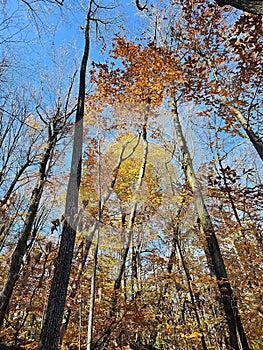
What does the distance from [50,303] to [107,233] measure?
520cm

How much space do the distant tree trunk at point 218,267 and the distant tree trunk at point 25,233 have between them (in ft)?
12.9

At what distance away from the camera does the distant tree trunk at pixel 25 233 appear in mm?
4379

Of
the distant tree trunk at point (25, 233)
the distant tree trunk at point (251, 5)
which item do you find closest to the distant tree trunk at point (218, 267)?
the distant tree trunk at point (25, 233)

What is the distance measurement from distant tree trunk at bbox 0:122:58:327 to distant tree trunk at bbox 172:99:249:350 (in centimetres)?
392

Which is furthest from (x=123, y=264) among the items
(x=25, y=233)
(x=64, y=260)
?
(x=64, y=260)

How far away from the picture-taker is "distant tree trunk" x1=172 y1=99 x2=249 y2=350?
14.6 feet

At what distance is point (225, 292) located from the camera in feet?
16.3

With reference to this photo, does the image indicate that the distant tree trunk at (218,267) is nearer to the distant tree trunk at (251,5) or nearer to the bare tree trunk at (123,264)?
the bare tree trunk at (123,264)

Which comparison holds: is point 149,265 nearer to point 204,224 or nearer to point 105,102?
point 204,224

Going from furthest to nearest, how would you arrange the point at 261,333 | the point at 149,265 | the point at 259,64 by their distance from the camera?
the point at 149,265 < the point at 261,333 < the point at 259,64

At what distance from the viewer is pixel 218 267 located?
531 centimetres

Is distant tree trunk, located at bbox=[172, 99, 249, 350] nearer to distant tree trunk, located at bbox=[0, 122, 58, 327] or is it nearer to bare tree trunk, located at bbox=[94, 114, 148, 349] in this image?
bare tree trunk, located at bbox=[94, 114, 148, 349]

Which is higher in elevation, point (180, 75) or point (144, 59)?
point (144, 59)

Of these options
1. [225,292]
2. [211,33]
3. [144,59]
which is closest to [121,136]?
[144,59]
